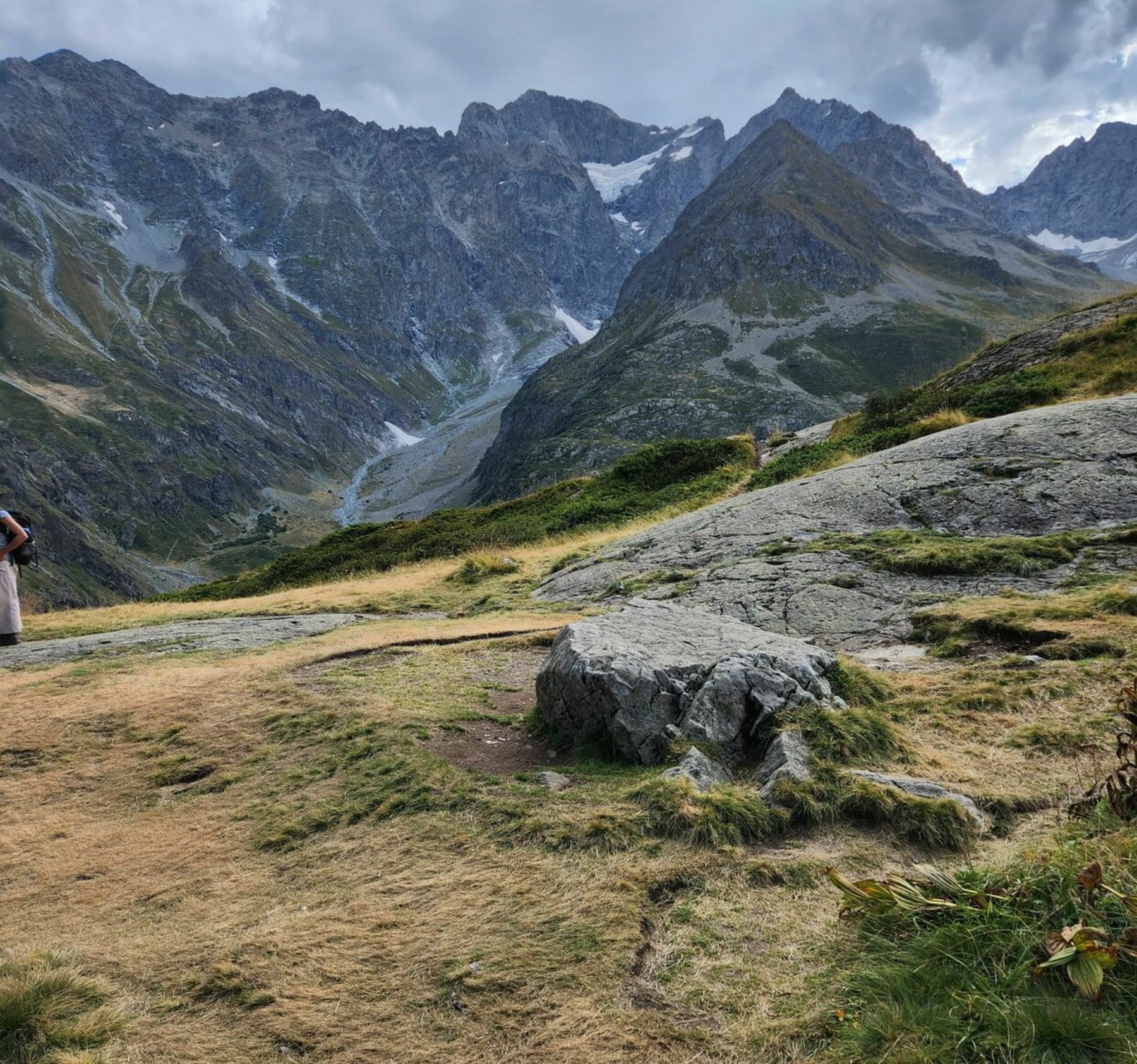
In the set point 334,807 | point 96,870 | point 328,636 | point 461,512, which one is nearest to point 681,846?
point 334,807

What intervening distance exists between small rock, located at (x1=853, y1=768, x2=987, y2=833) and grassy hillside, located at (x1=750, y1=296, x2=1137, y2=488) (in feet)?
59.7

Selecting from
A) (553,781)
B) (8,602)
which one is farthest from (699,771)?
(8,602)

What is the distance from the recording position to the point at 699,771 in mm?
6363

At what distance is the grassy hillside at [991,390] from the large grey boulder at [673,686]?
16320 mm

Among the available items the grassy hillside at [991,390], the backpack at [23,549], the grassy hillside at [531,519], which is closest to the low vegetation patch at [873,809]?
the backpack at [23,549]

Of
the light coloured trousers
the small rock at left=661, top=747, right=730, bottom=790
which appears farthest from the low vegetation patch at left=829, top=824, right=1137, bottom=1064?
the light coloured trousers

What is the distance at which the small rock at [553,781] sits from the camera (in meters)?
6.59

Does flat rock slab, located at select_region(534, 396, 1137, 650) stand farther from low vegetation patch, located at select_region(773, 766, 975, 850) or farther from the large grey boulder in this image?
low vegetation patch, located at select_region(773, 766, 975, 850)

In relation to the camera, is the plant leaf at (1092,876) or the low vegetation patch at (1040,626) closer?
the plant leaf at (1092,876)

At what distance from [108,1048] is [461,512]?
1280 inches

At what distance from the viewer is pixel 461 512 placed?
35875mm

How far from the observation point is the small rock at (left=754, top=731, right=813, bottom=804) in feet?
19.6

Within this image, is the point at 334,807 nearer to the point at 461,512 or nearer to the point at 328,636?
the point at 328,636

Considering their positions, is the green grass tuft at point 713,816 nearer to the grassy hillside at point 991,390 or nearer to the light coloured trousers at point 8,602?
the light coloured trousers at point 8,602
